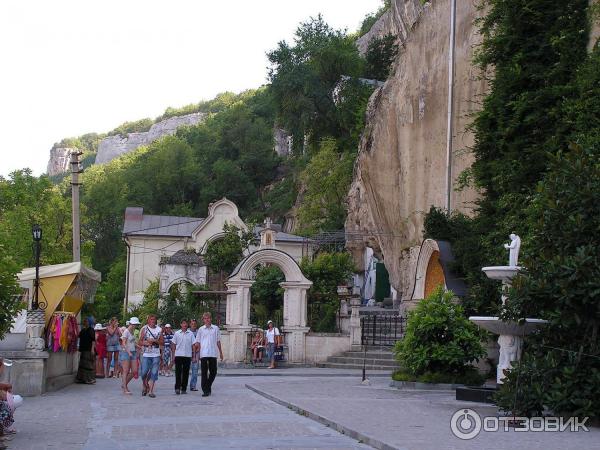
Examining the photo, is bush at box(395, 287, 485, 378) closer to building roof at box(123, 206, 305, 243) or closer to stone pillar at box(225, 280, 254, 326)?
stone pillar at box(225, 280, 254, 326)

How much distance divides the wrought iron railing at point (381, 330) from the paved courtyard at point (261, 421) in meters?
12.6

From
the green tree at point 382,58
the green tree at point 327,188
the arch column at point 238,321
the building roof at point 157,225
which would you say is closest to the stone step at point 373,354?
the arch column at point 238,321

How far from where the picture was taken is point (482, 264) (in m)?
26.0

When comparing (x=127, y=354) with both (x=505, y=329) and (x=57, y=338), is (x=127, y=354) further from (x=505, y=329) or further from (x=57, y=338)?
(x=505, y=329)

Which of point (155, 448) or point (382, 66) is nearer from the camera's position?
point (155, 448)

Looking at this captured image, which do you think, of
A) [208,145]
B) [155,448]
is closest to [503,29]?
[155,448]

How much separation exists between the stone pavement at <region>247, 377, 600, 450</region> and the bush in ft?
3.26

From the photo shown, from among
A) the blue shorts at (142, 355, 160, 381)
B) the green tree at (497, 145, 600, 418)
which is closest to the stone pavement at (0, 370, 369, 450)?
the blue shorts at (142, 355, 160, 381)

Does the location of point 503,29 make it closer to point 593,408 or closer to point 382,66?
point 593,408

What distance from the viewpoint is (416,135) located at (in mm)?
40344

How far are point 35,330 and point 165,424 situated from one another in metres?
7.39

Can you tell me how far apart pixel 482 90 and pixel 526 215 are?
988cm

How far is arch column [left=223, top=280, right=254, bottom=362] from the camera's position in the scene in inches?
1337

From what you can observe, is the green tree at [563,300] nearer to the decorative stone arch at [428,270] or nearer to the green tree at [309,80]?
the decorative stone arch at [428,270]
